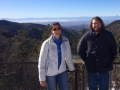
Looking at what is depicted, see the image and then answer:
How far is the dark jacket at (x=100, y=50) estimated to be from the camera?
118 inches

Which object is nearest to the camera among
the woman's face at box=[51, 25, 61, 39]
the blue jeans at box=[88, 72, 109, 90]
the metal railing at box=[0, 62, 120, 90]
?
the woman's face at box=[51, 25, 61, 39]

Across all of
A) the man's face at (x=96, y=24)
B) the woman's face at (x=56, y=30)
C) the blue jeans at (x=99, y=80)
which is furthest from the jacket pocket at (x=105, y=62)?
the woman's face at (x=56, y=30)

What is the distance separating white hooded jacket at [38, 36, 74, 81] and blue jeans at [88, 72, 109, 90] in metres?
0.47

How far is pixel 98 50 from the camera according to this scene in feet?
9.84

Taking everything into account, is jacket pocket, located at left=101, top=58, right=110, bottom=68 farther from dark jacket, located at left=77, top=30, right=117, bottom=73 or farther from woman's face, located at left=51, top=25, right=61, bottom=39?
woman's face, located at left=51, top=25, right=61, bottom=39

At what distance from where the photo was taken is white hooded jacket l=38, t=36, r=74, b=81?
300 cm

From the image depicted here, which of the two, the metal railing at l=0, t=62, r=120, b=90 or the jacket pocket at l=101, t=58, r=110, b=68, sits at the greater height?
the jacket pocket at l=101, t=58, r=110, b=68

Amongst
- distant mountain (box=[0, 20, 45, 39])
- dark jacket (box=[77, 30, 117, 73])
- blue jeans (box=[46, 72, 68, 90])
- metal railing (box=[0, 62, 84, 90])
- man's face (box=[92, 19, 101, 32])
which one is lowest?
distant mountain (box=[0, 20, 45, 39])

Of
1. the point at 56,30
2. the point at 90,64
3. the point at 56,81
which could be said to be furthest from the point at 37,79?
the point at 56,30

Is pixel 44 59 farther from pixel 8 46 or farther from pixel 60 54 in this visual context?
pixel 8 46

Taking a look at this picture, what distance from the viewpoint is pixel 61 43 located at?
3.08m

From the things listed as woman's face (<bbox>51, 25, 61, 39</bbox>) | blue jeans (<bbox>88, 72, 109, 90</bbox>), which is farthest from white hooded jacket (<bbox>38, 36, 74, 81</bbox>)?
blue jeans (<bbox>88, 72, 109, 90</bbox>)

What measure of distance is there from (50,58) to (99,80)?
83 centimetres

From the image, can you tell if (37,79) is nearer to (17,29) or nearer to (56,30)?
(56,30)
